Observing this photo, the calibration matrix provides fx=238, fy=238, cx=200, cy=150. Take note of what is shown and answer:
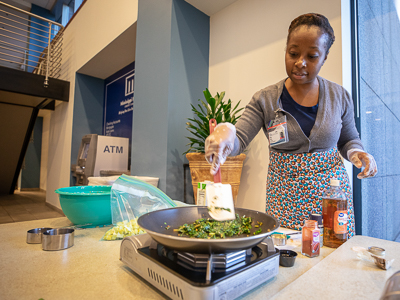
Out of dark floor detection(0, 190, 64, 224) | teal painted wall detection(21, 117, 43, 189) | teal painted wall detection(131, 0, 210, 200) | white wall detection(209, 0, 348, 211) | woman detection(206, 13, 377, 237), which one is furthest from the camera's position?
teal painted wall detection(21, 117, 43, 189)

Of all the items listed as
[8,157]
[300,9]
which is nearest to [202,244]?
[300,9]

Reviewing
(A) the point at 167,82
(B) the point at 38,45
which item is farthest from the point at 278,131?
(B) the point at 38,45

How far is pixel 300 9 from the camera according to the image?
189 cm

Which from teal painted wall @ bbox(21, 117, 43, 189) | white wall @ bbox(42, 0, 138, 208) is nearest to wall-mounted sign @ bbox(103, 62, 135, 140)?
white wall @ bbox(42, 0, 138, 208)

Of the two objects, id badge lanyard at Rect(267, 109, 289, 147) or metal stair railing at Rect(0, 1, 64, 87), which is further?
metal stair railing at Rect(0, 1, 64, 87)

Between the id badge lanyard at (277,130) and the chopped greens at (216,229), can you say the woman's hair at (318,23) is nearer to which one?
the id badge lanyard at (277,130)

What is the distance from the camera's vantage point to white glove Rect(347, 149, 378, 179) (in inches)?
34.5

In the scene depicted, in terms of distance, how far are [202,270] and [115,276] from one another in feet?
0.88

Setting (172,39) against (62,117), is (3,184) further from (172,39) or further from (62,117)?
(172,39)

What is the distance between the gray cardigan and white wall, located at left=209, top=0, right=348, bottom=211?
685mm

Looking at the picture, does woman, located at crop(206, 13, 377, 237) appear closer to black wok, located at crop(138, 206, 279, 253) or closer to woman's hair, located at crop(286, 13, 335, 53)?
woman's hair, located at crop(286, 13, 335, 53)

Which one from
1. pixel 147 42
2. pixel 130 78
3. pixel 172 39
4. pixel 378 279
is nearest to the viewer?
pixel 378 279

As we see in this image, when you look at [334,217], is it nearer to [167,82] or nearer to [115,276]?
[115,276]

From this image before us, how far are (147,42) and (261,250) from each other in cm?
260
